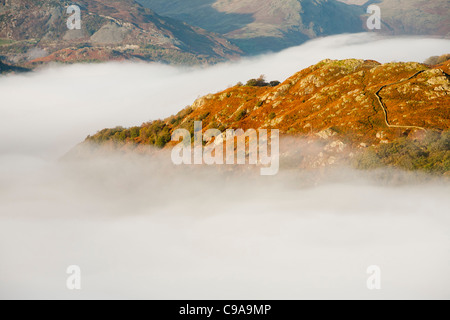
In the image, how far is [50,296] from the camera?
103m

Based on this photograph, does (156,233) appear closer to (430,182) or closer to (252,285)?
(252,285)

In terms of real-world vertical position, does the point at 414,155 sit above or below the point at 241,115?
below

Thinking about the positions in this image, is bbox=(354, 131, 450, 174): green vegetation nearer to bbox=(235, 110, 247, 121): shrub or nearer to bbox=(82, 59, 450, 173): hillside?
bbox=(82, 59, 450, 173): hillside

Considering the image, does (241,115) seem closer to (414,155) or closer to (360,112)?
(360,112)

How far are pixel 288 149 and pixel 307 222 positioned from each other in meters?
17.8

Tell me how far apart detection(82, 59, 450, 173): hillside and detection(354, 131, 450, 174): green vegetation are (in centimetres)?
18

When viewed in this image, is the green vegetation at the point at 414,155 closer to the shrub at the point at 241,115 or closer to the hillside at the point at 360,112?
the hillside at the point at 360,112

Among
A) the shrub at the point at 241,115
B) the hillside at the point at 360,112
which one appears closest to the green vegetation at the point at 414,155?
the hillside at the point at 360,112

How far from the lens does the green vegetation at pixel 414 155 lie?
8244cm

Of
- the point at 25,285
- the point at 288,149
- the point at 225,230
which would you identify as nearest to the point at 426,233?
the point at 288,149

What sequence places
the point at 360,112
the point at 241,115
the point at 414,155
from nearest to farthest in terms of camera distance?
the point at 414,155
the point at 360,112
the point at 241,115

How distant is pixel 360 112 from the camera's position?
9731 centimetres

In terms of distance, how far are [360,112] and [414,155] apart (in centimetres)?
1816

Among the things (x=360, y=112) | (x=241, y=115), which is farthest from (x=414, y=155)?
(x=241, y=115)
